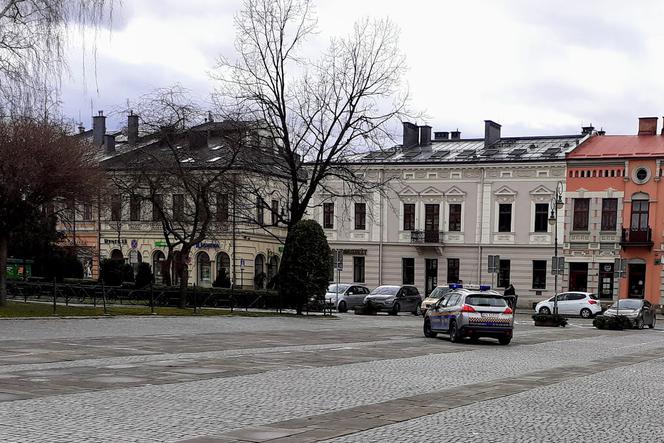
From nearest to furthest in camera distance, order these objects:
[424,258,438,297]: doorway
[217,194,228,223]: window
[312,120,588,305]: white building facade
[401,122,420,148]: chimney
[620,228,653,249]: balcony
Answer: [217,194,228,223]: window → [620,228,653,249]: balcony → [312,120,588,305]: white building facade → [424,258,438,297]: doorway → [401,122,420,148]: chimney

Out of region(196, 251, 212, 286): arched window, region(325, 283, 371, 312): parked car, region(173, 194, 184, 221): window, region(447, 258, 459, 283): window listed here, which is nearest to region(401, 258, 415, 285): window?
region(447, 258, 459, 283): window

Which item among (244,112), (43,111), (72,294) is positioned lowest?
(72,294)

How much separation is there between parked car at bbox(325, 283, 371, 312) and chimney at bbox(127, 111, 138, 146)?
14.3 metres

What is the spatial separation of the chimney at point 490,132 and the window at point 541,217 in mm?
7281

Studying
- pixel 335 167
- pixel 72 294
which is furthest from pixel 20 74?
pixel 335 167

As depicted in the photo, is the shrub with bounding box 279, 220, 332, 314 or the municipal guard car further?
the shrub with bounding box 279, 220, 332, 314

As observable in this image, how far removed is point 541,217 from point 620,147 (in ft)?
23.9

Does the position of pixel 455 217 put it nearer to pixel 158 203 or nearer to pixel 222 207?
pixel 222 207

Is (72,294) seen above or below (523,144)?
below

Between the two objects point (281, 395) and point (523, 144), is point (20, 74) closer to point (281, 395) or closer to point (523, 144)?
point (281, 395)

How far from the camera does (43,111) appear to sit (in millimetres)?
21188

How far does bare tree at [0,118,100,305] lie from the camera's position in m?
28.5

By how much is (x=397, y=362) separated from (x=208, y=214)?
20.0m

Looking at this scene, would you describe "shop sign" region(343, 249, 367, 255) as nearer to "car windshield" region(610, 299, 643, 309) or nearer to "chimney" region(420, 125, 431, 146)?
"chimney" region(420, 125, 431, 146)
